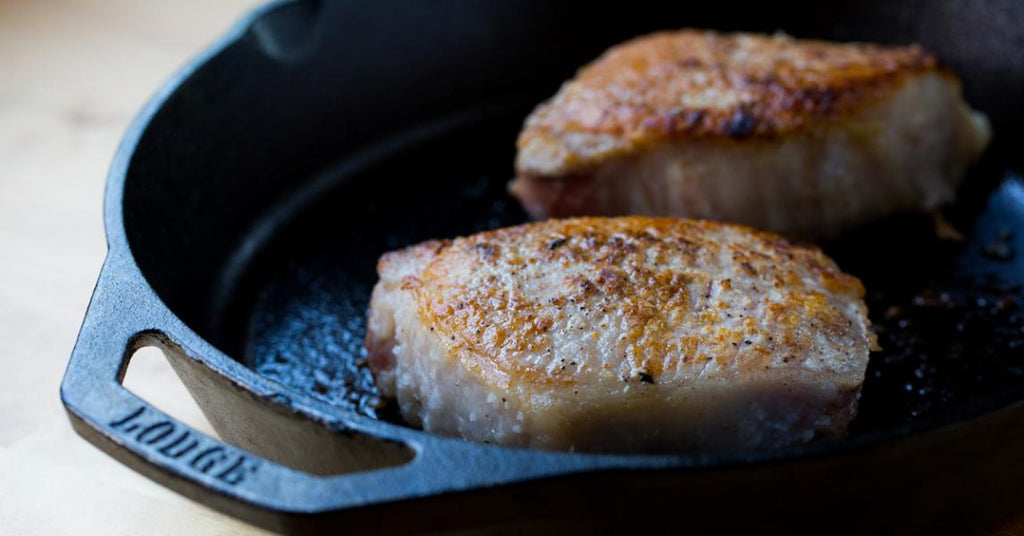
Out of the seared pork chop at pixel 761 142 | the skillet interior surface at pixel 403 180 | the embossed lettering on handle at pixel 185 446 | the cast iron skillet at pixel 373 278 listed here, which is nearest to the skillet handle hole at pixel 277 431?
the cast iron skillet at pixel 373 278

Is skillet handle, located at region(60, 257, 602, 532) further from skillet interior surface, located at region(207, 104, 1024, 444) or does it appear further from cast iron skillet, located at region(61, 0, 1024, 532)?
skillet interior surface, located at region(207, 104, 1024, 444)

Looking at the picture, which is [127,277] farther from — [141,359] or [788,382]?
[788,382]

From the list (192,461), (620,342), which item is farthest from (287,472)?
(620,342)

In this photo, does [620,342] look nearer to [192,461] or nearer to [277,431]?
[277,431]

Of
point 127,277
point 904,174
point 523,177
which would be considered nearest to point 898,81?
point 904,174

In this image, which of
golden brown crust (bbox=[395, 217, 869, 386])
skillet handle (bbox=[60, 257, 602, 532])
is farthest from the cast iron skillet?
golden brown crust (bbox=[395, 217, 869, 386])
